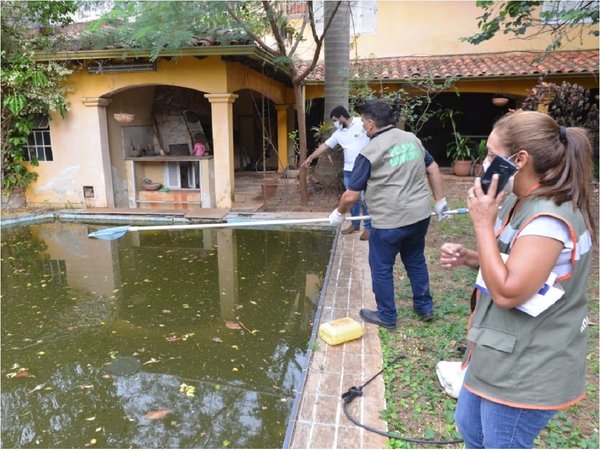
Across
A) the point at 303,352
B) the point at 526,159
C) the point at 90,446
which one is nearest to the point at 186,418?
the point at 90,446

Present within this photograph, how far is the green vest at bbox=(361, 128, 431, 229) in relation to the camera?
9.43 ft

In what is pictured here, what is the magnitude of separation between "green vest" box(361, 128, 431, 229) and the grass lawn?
861 mm

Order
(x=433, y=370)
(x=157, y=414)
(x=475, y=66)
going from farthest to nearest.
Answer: (x=475, y=66) → (x=433, y=370) → (x=157, y=414)

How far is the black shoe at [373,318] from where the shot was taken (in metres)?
3.22

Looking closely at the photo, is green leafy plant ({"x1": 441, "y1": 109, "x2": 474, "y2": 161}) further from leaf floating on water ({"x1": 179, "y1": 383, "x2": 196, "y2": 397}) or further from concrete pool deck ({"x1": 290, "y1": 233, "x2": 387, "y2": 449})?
leaf floating on water ({"x1": 179, "y1": 383, "x2": 196, "y2": 397})

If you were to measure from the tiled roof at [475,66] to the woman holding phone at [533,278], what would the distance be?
7.56 metres

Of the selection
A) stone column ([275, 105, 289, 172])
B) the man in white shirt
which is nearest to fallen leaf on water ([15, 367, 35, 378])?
the man in white shirt

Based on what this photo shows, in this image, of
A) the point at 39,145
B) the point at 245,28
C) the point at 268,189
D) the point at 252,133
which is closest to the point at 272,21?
the point at 245,28

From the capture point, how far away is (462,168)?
9.87 meters

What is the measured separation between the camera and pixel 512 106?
11.1 meters

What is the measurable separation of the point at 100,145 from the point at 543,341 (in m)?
8.44

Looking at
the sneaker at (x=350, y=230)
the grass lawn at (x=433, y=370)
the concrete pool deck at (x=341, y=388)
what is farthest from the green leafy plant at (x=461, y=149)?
the concrete pool deck at (x=341, y=388)

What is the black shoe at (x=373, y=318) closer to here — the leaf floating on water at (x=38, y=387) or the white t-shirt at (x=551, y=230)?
the white t-shirt at (x=551, y=230)

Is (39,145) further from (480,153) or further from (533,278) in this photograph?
(533,278)
